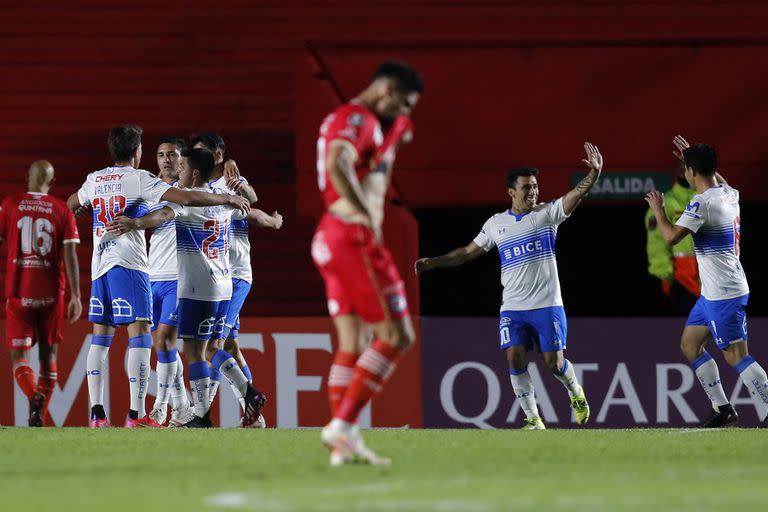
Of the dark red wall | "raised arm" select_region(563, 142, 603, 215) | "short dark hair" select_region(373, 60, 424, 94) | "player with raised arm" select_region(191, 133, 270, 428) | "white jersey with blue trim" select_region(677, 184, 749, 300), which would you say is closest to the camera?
"short dark hair" select_region(373, 60, 424, 94)

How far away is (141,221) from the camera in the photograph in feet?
34.1

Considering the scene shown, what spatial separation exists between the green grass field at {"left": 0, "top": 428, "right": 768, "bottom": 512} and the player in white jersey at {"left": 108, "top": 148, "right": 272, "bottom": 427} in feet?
4.13

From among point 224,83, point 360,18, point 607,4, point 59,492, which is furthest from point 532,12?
point 59,492

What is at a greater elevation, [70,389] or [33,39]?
[33,39]

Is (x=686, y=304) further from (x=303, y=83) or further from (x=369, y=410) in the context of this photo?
(x=303, y=83)

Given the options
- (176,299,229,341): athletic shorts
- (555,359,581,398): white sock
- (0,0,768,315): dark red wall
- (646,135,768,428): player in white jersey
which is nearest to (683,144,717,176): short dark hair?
(646,135,768,428): player in white jersey

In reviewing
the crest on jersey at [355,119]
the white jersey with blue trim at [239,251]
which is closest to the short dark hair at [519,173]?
the white jersey with blue trim at [239,251]

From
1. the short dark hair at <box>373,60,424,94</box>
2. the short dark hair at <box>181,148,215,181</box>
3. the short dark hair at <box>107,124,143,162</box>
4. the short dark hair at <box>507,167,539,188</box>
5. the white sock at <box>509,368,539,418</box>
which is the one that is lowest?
the white sock at <box>509,368,539,418</box>

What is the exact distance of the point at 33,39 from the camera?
1554 centimetres

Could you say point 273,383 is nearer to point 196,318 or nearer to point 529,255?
point 196,318

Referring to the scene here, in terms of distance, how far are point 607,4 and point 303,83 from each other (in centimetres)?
368

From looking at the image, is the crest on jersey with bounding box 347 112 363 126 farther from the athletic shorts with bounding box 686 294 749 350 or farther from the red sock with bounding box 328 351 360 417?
the athletic shorts with bounding box 686 294 749 350

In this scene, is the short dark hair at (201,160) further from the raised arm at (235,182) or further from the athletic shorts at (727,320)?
the athletic shorts at (727,320)

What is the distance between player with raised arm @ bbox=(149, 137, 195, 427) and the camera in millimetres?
10836
